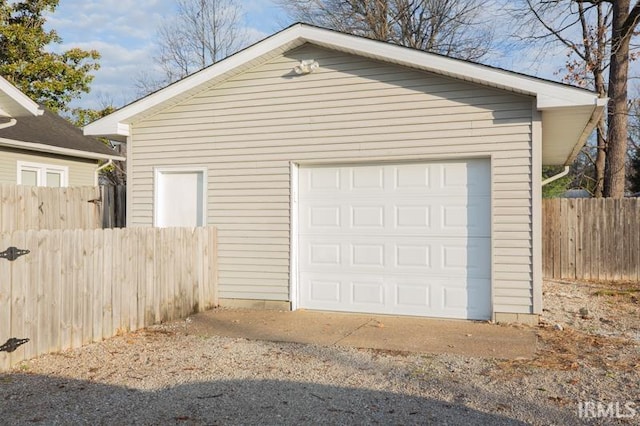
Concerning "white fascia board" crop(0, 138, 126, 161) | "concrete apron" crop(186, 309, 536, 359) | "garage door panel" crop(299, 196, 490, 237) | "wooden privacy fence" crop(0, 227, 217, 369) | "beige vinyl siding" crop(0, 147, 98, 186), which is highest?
"white fascia board" crop(0, 138, 126, 161)

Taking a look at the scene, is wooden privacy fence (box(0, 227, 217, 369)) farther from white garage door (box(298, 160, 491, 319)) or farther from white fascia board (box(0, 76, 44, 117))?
white fascia board (box(0, 76, 44, 117))

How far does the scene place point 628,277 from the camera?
13.0 m

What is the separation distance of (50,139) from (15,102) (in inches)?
203

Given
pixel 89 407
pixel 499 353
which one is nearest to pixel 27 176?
pixel 89 407

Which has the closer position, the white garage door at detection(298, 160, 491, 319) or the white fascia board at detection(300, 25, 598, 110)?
the white fascia board at detection(300, 25, 598, 110)

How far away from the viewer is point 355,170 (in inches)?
337

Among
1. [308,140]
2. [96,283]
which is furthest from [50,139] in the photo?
[96,283]

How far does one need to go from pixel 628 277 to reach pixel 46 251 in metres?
12.4

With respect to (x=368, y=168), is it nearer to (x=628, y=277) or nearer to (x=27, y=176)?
(x=628, y=277)

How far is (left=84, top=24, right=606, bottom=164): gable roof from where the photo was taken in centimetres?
714

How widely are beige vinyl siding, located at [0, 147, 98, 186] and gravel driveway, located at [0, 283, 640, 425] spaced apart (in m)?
7.92

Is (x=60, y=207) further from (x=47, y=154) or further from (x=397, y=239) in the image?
(x=397, y=239)

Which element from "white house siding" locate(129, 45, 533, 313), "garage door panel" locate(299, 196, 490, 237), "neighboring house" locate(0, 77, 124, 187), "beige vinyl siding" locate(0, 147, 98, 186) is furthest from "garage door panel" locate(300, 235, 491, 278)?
"beige vinyl siding" locate(0, 147, 98, 186)

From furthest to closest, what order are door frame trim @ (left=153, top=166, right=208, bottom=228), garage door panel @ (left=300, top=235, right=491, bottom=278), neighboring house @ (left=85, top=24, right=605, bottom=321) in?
door frame trim @ (left=153, top=166, right=208, bottom=228), garage door panel @ (left=300, top=235, right=491, bottom=278), neighboring house @ (left=85, top=24, right=605, bottom=321)
